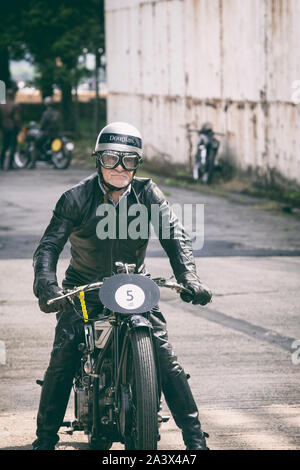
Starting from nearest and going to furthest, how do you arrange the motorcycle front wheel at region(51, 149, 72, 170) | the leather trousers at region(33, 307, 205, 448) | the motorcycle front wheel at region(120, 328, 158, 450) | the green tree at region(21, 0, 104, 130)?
→ 1. the motorcycle front wheel at region(120, 328, 158, 450)
2. the leather trousers at region(33, 307, 205, 448)
3. the motorcycle front wheel at region(51, 149, 72, 170)
4. the green tree at region(21, 0, 104, 130)

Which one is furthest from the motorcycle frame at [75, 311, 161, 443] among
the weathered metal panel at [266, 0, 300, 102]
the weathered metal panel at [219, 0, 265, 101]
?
the weathered metal panel at [219, 0, 265, 101]

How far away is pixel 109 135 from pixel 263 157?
659 inches

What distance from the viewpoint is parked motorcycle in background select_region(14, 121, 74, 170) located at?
28.0m

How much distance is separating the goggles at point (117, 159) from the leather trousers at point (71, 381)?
2.39ft

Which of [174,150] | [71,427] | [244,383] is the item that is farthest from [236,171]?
[71,427]

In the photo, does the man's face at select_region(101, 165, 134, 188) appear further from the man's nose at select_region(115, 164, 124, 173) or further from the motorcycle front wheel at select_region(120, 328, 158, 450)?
the motorcycle front wheel at select_region(120, 328, 158, 450)

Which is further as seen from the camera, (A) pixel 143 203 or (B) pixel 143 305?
(A) pixel 143 203

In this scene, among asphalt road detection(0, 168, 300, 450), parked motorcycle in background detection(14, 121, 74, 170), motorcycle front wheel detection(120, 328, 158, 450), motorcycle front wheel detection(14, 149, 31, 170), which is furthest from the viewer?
motorcycle front wheel detection(14, 149, 31, 170)

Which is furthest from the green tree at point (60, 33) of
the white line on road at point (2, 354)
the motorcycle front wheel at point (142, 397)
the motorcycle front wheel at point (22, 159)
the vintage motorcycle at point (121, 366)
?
the motorcycle front wheel at point (142, 397)

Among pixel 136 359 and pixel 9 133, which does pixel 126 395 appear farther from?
pixel 9 133

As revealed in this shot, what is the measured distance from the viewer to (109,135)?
5.53 m

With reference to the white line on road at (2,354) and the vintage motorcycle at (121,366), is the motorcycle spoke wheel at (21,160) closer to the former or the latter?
the white line on road at (2,354)

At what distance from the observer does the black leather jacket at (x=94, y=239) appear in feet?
18.0

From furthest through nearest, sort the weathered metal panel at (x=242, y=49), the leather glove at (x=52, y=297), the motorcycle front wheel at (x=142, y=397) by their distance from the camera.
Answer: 1. the weathered metal panel at (x=242, y=49)
2. the leather glove at (x=52, y=297)
3. the motorcycle front wheel at (x=142, y=397)
